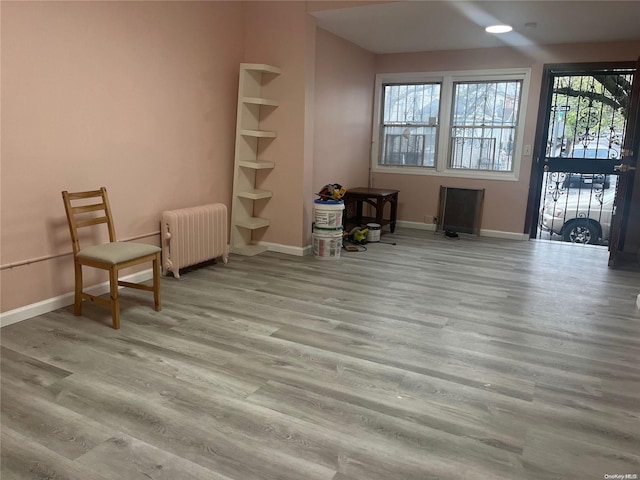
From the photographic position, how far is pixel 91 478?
5.64ft

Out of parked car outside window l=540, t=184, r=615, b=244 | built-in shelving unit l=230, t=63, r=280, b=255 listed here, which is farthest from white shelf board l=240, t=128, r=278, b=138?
parked car outside window l=540, t=184, r=615, b=244

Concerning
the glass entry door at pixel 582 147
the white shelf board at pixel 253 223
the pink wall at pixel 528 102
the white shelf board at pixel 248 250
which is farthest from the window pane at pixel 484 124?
the white shelf board at pixel 248 250

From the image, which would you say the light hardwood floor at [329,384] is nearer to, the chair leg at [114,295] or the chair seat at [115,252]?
the chair leg at [114,295]

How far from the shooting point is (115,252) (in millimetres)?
3037

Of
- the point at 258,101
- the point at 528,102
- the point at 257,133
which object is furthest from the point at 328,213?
the point at 528,102

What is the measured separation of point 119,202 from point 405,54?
14.5 feet

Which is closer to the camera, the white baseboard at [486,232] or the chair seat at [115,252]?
the chair seat at [115,252]

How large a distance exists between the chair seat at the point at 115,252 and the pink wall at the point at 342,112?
2563 mm

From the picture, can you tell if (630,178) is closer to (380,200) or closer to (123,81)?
(380,200)

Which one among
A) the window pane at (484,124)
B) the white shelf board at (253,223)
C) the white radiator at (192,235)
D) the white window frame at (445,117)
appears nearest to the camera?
the white radiator at (192,235)

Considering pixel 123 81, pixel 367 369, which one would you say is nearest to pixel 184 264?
pixel 123 81

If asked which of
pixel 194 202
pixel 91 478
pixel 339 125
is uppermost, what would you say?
pixel 339 125

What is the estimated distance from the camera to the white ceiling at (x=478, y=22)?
4.15 metres

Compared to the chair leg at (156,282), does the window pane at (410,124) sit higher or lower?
higher
